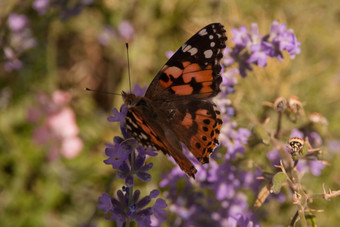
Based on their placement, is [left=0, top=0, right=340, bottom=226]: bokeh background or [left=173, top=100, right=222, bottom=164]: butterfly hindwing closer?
[left=173, top=100, right=222, bottom=164]: butterfly hindwing

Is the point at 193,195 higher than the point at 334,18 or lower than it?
lower

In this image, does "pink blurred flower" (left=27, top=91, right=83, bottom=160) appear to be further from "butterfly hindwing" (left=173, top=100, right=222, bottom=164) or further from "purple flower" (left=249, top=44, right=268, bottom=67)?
"purple flower" (left=249, top=44, right=268, bottom=67)

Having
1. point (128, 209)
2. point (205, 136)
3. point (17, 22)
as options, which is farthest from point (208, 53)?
point (17, 22)

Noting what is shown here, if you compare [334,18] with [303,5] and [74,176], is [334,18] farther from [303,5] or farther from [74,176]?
[74,176]

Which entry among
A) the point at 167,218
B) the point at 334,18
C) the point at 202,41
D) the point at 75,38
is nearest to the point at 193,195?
the point at 167,218

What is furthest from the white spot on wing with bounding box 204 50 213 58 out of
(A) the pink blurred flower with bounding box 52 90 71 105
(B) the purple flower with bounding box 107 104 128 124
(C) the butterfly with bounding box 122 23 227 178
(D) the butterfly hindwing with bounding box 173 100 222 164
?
(A) the pink blurred flower with bounding box 52 90 71 105

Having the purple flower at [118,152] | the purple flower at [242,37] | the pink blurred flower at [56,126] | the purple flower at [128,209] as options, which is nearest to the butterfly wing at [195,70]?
the purple flower at [242,37]

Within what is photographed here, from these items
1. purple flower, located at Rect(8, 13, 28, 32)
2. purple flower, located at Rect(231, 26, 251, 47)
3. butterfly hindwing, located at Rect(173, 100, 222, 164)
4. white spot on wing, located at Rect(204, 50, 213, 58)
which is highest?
purple flower, located at Rect(8, 13, 28, 32)
